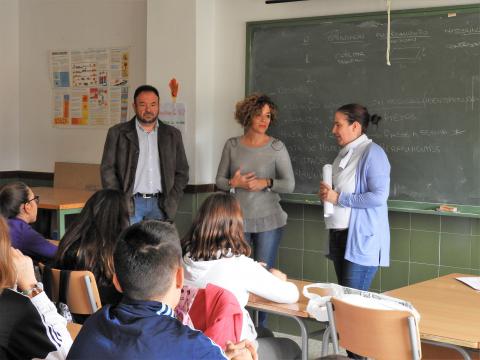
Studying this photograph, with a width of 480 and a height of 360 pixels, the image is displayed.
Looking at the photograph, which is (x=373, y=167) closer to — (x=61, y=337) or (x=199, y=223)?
(x=199, y=223)

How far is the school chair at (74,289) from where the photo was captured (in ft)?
9.21

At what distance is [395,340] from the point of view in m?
2.46

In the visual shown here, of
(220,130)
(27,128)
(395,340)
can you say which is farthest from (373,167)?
(27,128)

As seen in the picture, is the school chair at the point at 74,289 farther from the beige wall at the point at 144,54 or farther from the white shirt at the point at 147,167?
the beige wall at the point at 144,54

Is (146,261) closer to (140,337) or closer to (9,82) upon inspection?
(140,337)

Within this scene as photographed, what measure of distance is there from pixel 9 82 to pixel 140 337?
222 inches

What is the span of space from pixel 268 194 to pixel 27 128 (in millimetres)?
3098

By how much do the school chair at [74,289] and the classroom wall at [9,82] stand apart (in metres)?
3.94

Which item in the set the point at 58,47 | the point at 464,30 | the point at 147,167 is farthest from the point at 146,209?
the point at 464,30

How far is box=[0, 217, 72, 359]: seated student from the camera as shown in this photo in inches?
73.9

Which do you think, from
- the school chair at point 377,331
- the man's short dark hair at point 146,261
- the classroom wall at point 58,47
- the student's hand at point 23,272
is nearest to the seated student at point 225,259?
the school chair at point 377,331

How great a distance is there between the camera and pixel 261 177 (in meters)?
4.54

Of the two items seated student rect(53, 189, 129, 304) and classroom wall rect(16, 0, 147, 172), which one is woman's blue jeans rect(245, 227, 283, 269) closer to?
seated student rect(53, 189, 129, 304)

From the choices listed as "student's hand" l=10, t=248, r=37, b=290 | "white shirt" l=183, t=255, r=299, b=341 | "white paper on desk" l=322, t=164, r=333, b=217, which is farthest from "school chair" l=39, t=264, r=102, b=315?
"white paper on desk" l=322, t=164, r=333, b=217
